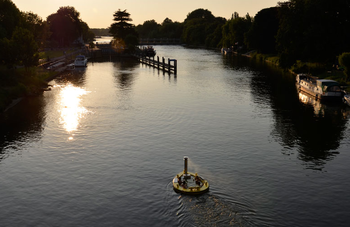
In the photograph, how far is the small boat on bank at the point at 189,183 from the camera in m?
26.0

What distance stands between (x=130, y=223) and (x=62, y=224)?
416cm

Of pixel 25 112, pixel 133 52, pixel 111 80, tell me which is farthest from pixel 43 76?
pixel 133 52

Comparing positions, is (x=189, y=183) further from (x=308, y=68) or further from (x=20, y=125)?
(x=308, y=68)

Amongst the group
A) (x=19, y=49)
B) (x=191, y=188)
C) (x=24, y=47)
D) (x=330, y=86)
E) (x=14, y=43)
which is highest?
(x=14, y=43)

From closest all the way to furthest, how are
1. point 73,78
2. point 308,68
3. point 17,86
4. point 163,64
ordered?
point 17,86 → point 308,68 → point 73,78 → point 163,64

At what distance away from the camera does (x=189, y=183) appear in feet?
90.3

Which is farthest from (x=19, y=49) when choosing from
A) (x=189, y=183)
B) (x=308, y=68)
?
(x=308, y=68)

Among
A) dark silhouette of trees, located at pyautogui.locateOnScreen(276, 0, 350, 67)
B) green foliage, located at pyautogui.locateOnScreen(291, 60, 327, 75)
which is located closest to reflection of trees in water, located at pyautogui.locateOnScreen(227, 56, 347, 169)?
green foliage, located at pyautogui.locateOnScreen(291, 60, 327, 75)

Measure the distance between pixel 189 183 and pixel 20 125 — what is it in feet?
86.2

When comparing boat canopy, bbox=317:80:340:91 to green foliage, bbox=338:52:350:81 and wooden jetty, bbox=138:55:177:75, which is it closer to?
green foliage, bbox=338:52:350:81

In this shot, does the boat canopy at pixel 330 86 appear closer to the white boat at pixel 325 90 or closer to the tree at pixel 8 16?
the white boat at pixel 325 90

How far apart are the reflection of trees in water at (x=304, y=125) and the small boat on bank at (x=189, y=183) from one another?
1083cm

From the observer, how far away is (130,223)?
73.8 ft

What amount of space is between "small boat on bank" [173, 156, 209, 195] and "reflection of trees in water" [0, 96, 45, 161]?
17343 millimetres
